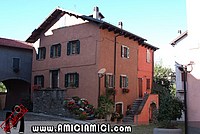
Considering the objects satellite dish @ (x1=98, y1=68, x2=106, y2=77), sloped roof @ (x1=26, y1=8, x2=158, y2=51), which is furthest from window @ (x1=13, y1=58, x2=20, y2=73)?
satellite dish @ (x1=98, y1=68, x2=106, y2=77)

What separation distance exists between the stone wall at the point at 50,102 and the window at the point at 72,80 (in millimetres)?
1535

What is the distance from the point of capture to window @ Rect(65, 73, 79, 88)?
18406 millimetres

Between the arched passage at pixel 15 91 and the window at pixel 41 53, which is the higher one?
the window at pixel 41 53

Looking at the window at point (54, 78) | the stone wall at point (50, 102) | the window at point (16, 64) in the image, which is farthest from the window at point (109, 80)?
the window at point (16, 64)

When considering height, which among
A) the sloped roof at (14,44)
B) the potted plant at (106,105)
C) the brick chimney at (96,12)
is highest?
the brick chimney at (96,12)

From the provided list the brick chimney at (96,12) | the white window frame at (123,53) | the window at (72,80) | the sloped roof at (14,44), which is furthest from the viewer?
the sloped roof at (14,44)

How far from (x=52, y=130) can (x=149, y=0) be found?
7780 millimetres

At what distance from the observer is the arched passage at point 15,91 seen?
25.4 m

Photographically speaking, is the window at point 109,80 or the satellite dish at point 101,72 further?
the window at point 109,80

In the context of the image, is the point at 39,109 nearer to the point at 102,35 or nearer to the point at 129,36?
the point at 102,35

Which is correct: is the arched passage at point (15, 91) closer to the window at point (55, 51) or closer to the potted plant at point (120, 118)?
the window at point (55, 51)

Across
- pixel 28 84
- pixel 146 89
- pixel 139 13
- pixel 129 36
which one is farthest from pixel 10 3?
pixel 146 89

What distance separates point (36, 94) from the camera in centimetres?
1938

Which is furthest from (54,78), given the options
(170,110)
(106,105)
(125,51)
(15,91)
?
(170,110)
